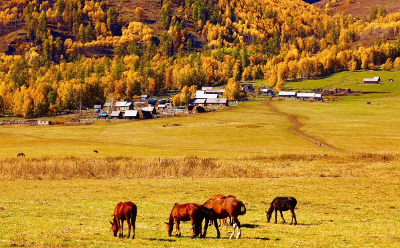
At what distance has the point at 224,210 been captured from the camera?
23.6 m

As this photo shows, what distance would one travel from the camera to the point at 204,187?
42062mm

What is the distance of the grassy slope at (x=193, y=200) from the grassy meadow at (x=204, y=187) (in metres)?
0.08

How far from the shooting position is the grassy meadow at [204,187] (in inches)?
920

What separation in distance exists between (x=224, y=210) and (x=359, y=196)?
1874 cm

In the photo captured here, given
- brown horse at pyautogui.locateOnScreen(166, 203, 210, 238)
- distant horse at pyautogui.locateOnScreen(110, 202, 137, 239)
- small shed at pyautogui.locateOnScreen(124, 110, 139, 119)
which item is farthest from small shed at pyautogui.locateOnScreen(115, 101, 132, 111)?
brown horse at pyautogui.locateOnScreen(166, 203, 210, 238)

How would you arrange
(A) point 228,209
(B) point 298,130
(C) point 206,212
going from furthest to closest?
(B) point 298,130, (A) point 228,209, (C) point 206,212

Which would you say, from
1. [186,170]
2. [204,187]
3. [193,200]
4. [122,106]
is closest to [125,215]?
[193,200]

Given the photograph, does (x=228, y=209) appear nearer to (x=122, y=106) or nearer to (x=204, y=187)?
(x=204, y=187)

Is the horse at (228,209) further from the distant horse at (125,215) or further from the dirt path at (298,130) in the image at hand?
the dirt path at (298,130)

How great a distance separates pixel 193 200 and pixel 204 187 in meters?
6.79

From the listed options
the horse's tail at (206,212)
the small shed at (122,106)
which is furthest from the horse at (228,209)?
the small shed at (122,106)

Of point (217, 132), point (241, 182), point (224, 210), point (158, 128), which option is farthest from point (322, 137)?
point (224, 210)

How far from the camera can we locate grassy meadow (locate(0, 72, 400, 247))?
76.6 feet

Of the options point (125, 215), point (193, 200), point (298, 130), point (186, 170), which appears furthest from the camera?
point (298, 130)
